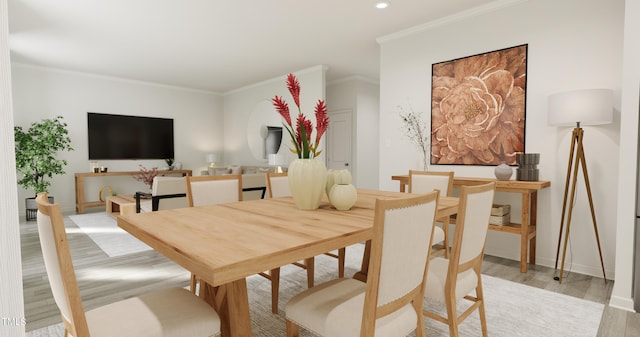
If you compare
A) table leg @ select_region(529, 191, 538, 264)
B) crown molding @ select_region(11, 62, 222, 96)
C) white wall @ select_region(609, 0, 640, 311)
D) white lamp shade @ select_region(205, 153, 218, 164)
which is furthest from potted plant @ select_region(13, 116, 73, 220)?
white wall @ select_region(609, 0, 640, 311)

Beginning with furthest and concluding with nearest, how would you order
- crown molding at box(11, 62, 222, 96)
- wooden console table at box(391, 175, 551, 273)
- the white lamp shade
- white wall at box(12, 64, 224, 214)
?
the white lamp shade < white wall at box(12, 64, 224, 214) < crown molding at box(11, 62, 222, 96) < wooden console table at box(391, 175, 551, 273)

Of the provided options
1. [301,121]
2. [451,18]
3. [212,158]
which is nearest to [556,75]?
[451,18]

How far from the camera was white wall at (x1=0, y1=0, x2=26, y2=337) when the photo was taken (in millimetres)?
739

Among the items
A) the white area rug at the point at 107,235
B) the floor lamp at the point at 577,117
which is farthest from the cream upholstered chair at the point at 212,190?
the floor lamp at the point at 577,117

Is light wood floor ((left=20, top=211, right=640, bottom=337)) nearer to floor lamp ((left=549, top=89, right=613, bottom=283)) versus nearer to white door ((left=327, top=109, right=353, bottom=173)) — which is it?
floor lamp ((left=549, top=89, right=613, bottom=283))

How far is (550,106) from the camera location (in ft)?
9.05

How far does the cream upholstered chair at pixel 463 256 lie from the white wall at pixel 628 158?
4.47 ft

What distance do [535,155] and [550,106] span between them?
44cm

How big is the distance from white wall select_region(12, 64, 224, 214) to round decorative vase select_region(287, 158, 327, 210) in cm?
630

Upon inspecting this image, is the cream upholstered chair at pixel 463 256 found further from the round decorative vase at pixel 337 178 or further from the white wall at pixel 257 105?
the white wall at pixel 257 105

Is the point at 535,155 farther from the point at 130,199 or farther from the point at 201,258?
the point at 130,199

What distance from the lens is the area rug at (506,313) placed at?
190cm

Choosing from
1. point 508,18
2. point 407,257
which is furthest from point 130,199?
point 508,18

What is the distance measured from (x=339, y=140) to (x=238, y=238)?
577 centimetres
